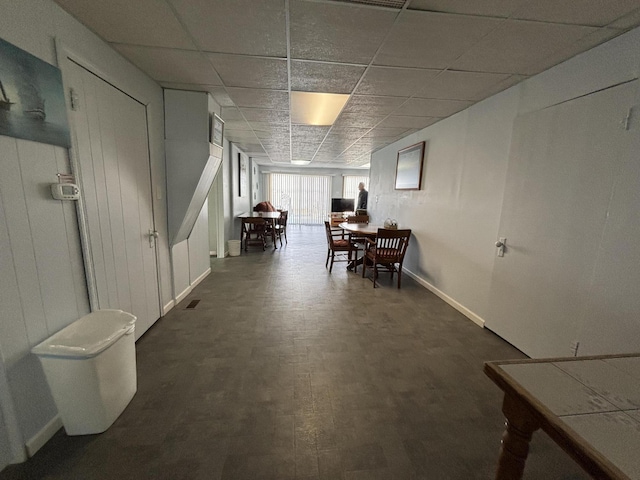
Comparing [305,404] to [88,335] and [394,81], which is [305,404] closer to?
[88,335]

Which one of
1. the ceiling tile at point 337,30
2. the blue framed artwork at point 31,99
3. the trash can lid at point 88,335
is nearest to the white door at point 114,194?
the blue framed artwork at point 31,99

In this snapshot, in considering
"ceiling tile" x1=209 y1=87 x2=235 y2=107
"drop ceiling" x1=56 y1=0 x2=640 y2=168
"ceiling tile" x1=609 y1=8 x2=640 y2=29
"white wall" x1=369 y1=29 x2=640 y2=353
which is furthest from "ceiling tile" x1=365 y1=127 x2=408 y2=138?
"ceiling tile" x1=609 y1=8 x2=640 y2=29

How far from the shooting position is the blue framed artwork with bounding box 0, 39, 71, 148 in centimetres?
119

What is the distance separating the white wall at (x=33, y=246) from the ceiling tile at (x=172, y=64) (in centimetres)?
37

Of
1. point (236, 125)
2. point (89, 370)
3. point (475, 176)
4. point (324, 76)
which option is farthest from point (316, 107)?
point (89, 370)

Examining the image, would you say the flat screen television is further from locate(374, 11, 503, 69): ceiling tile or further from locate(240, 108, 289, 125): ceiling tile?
locate(374, 11, 503, 69): ceiling tile

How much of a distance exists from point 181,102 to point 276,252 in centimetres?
377

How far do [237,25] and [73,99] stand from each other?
1.10 meters

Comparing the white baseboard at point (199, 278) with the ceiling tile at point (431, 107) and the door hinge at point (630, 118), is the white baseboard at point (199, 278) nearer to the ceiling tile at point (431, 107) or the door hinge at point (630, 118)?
the ceiling tile at point (431, 107)

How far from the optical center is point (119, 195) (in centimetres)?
205

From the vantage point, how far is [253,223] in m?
6.20

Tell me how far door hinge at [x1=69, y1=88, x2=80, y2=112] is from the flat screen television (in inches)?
325

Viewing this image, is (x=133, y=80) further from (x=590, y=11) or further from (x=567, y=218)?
(x=567, y=218)

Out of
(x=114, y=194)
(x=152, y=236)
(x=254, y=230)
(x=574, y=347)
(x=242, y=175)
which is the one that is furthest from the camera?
(x=242, y=175)
